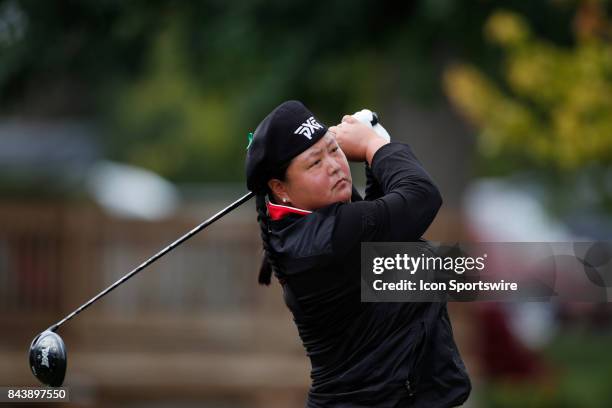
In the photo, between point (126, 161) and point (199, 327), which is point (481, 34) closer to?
point (199, 327)

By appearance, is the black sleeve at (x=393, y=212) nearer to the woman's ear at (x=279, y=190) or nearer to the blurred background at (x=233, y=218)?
the woman's ear at (x=279, y=190)

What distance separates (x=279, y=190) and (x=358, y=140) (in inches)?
13.4

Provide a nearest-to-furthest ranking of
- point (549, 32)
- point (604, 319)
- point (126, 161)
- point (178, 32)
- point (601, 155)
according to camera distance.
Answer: point (601, 155)
point (549, 32)
point (178, 32)
point (604, 319)
point (126, 161)

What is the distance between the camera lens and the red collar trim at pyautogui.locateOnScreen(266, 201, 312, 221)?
4125mm

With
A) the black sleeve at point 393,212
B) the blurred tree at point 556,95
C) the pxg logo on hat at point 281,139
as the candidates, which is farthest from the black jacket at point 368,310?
the blurred tree at point 556,95

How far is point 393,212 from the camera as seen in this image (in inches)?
157

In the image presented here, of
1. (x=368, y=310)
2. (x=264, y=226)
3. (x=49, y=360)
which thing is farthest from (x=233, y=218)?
(x=368, y=310)

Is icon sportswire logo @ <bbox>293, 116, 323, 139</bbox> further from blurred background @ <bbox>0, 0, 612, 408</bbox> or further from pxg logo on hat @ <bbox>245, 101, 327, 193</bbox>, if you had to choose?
blurred background @ <bbox>0, 0, 612, 408</bbox>

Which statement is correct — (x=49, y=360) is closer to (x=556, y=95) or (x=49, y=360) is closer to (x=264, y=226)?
(x=264, y=226)

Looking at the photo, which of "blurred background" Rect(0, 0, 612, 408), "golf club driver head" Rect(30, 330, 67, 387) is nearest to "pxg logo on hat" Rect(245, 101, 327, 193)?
"golf club driver head" Rect(30, 330, 67, 387)

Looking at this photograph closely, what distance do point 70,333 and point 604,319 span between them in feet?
27.2

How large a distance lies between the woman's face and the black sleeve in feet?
0.34

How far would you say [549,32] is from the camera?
1037 centimetres

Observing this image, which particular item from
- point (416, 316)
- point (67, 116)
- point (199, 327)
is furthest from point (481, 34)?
point (67, 116)
